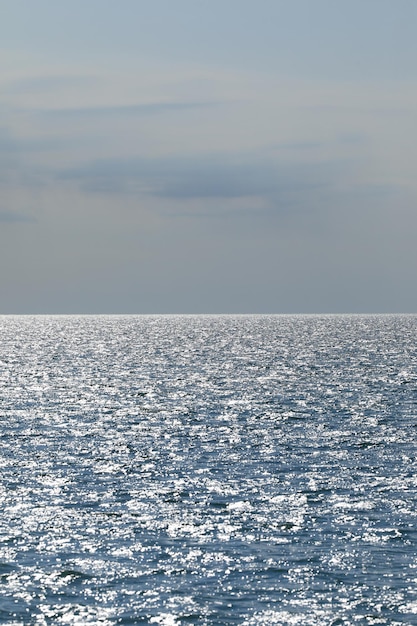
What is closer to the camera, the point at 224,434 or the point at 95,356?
the point at 224,434

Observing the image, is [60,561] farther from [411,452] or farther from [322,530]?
[411,452]

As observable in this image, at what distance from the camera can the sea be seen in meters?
31.7

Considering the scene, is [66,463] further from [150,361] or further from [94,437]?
[150,361]

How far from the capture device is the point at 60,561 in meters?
36.5

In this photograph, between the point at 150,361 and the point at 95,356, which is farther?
the point at 95,356

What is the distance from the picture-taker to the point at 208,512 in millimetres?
44594

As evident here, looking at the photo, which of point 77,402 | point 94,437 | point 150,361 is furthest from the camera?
point 150,361

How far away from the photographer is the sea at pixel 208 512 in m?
31.7

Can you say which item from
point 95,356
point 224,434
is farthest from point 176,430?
point 95,356

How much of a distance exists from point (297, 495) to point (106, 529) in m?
11.6

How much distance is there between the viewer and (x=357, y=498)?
1876 inches

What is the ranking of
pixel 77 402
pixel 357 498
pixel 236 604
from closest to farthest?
pixel 236 604 → pixel 357 498 → pixel 77 402

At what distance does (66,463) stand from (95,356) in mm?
133220

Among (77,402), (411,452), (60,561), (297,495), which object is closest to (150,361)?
(77,402)
